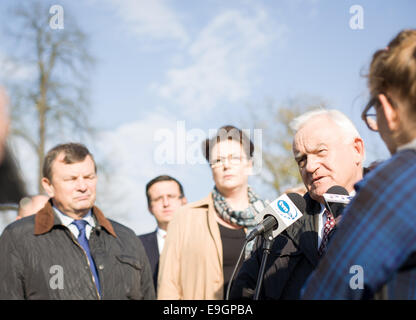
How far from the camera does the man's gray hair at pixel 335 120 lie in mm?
3148

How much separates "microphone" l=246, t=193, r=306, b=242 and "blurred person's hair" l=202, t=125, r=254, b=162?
202 centimetres

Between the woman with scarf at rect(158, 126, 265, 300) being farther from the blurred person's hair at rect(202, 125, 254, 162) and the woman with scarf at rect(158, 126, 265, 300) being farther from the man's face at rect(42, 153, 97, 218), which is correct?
the man's face at rect(42, 153, 97, 218)

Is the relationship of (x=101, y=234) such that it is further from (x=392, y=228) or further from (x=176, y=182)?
(x=392, y=228)

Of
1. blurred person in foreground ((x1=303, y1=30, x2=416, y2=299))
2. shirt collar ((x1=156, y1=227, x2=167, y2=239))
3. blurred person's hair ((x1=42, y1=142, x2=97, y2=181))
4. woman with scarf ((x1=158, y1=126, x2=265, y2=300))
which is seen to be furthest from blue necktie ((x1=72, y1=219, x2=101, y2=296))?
blurred person in foreground ((x1=303, y1=30, x2=416, y2=299))

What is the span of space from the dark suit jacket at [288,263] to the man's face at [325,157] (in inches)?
6.2

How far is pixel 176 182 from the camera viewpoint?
6082 millimetres

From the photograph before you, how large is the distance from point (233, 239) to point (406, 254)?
3.07 meters

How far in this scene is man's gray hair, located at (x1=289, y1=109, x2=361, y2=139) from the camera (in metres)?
3.15

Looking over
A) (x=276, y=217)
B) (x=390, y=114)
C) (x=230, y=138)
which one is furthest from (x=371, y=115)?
(x=230, y=138)

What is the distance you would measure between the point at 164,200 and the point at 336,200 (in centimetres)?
365

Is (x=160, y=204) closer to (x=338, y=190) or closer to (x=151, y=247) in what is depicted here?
→ (x=151, y=247)

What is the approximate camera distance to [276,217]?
8.24 feet
